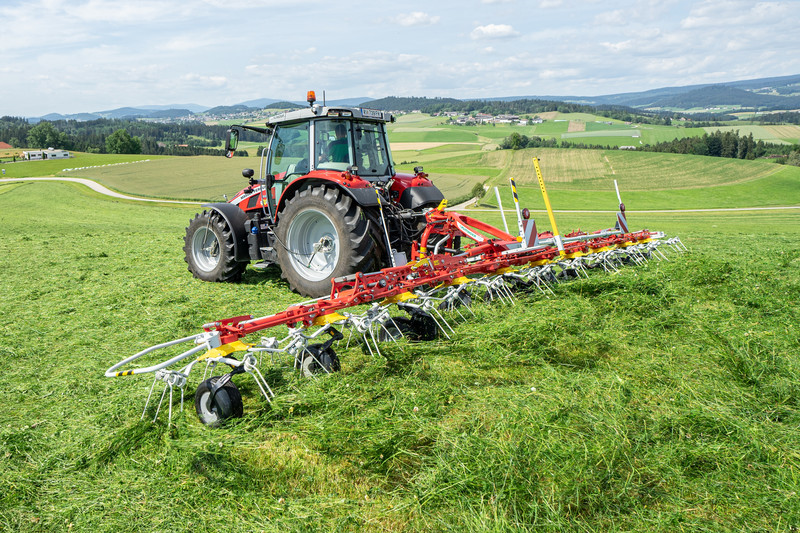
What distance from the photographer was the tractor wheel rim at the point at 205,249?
810 cm

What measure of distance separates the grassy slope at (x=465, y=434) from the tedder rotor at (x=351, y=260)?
0.96ft

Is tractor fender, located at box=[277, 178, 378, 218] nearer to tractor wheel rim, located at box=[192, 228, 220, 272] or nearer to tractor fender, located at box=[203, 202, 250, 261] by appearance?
tractor fender, located at box=[203, 202, 250, 261]

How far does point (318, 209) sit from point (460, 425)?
12.7 ft

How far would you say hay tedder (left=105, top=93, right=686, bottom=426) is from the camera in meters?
4.13

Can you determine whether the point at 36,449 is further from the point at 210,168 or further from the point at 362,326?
the point at 210,168

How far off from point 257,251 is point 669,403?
225 inches

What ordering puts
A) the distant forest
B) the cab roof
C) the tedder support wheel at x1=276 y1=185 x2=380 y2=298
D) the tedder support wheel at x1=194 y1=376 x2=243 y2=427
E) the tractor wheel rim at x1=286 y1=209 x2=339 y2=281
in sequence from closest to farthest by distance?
the tedder support wheel at x1=194 y1=376 x2=243 y2=427 → the tedder support wheel at x1=276 y1=185 x2=380 y2=298 → the tractor wheel rim at x1=286 y1=209 x2=339 y2=281 → the cab roof → the distant forest

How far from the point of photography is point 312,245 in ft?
22.8

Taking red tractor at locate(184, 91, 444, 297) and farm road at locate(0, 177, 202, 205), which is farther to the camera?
farm road at locate(0, 177, 202, 205)

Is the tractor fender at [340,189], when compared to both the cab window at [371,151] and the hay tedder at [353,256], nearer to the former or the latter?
the hay tedder at [353,256]

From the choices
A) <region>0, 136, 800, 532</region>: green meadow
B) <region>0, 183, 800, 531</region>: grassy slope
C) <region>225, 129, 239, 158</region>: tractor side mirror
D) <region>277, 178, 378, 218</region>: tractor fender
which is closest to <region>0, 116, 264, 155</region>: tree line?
<region>225, 129, 239, 158</region>: tractor side mirror

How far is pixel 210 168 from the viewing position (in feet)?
159

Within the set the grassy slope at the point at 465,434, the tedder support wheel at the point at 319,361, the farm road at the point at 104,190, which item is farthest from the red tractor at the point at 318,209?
the farm road at the point at 104,190

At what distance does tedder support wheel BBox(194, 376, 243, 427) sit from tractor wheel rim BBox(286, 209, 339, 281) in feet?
10.3
